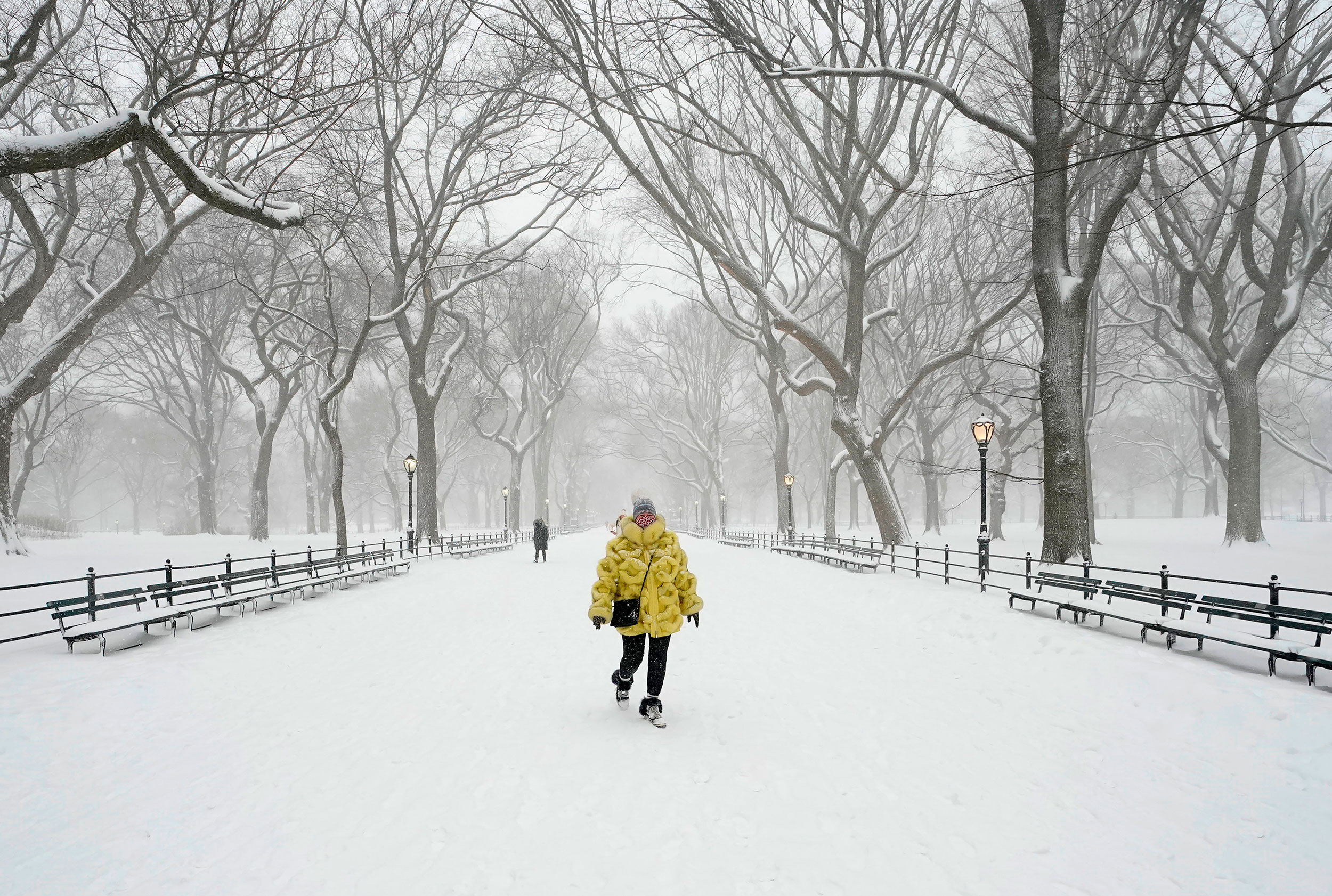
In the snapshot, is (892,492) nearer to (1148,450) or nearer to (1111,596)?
(1111,596)

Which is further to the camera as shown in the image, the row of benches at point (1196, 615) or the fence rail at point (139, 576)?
the fence rail at point (139, 576)

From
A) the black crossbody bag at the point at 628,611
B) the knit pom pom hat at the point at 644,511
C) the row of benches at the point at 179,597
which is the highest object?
the knit pom pom hat at the point at 644,511

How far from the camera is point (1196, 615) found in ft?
27.3

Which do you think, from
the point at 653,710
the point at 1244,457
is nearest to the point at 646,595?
the point at 653,710

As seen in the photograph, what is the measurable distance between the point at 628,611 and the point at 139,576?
16.3m

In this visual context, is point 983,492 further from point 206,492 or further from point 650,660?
point 206,492

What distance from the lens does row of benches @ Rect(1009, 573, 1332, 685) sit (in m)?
5.66

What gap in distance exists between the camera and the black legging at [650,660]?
192 inches

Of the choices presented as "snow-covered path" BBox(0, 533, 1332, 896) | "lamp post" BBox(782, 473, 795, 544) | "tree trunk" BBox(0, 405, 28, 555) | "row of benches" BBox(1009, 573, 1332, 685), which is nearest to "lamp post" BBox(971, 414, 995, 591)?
"row of benches" BBox(1009, 573, 1332, 685)

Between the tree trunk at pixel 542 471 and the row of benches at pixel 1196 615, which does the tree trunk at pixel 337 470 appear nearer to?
the tree trunk at pixel 542 471

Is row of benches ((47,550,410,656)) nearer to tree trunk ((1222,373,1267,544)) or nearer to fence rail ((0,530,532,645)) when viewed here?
fence rail ((0,530,532,645))

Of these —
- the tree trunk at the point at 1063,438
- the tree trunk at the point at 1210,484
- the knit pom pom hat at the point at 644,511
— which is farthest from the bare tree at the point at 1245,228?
the tree trunk at the point at 1210,484

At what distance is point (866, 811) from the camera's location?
3.57 m

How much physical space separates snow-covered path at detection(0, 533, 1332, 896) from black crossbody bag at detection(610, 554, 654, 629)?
805 millimetres
